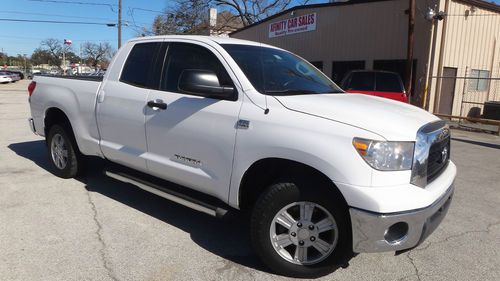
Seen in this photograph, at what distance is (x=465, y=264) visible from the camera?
3592 mm

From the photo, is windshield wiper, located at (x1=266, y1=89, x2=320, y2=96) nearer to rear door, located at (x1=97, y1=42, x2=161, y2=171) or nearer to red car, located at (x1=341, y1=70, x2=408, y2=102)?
rear door, located at (x1=97, y1=42, x2=161, y2=171)

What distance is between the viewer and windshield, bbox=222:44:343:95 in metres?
3.61

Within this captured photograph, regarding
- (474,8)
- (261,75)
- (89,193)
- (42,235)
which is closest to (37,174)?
(89,193)

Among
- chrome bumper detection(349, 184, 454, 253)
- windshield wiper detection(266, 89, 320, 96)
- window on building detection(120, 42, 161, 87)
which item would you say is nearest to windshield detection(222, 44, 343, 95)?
windshield wiper detection(266, 89, 320, 96)

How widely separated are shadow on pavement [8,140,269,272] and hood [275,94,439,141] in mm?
1116

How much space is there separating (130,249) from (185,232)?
0.60 m

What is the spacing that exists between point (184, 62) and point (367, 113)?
189cm

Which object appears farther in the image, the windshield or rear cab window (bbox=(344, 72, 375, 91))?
rear cab window (bbox=(344, 72, 375, 91))

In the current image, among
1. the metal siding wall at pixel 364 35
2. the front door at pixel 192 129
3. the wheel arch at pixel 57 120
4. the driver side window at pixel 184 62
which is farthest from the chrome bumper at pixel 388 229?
the metal siding wall at pixel 364 35

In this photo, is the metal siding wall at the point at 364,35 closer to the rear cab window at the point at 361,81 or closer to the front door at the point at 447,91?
the front door at the point at 447,91

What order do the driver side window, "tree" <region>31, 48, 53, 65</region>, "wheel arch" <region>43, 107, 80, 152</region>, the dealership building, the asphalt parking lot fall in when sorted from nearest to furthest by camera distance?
1. the asphalt parking lot
2. the driver side window
3. "wheel arch" <region>43, 107, 80, 152</region>
4. the dealership building
5. "tree" <region>31, 48, 53, 65</region>

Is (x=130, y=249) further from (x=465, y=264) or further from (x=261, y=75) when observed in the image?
(x=465, y=264)

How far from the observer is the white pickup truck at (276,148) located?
2.82 metres

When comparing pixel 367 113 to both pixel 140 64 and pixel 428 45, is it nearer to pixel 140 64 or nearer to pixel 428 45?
pixel 140 64
